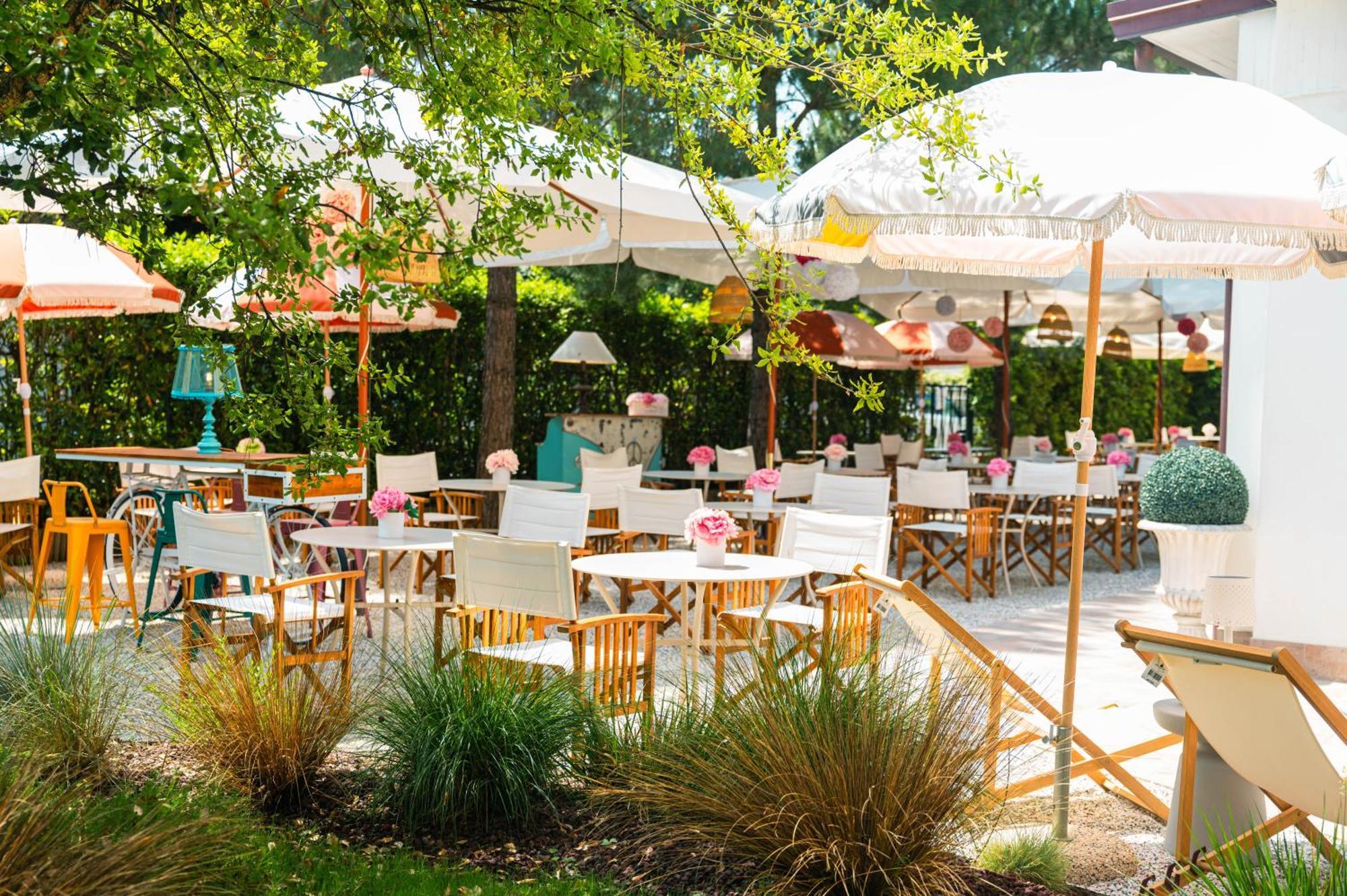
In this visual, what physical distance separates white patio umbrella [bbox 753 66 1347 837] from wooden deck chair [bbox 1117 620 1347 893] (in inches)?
16.0

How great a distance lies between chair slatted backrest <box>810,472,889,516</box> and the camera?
329 inches

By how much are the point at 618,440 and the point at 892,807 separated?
881cm

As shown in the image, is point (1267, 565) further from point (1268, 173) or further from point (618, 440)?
point (618, 440)

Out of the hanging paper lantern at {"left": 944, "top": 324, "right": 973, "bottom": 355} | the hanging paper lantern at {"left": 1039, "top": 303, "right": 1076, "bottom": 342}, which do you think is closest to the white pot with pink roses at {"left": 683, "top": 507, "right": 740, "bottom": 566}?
the hanging paper lantern at {"left": 1039, "top": 303, "right": 1076, "bottom": 342}

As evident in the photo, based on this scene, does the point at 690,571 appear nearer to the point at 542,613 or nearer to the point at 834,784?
the point at 542,613

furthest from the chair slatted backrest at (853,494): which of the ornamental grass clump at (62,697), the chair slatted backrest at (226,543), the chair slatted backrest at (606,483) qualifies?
the ornamental grass clump at (62,697)

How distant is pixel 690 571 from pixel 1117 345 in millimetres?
11694

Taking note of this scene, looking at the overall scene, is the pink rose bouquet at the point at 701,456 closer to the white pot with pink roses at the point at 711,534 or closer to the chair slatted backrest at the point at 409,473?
the chair slatted backrest at the point at 409,473

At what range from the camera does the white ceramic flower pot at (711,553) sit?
559cm

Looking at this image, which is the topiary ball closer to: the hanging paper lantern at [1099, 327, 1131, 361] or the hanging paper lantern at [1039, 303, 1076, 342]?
the hanging paper lantern at [1039, 303, 1076, 342]

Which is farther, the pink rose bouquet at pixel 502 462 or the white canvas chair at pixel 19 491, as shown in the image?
the pink rose bouquet at pixel 502 462

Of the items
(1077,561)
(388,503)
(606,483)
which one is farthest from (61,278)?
(1077,561)

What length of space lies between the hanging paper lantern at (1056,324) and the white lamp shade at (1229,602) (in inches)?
369

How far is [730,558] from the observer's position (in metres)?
5.90
